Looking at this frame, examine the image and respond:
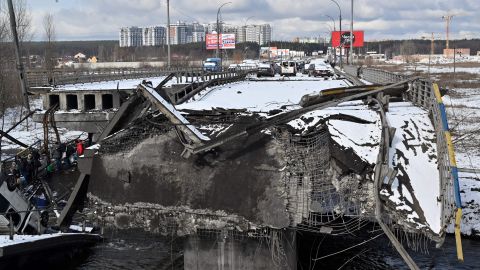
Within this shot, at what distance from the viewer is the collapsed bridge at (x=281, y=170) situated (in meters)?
10.7

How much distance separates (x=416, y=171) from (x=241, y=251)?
4124 mm

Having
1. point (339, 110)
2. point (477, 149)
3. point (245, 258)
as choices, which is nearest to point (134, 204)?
point (245, 258)

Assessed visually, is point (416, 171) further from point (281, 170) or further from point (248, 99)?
point (248, 99)

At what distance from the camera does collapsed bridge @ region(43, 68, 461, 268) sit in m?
10.7

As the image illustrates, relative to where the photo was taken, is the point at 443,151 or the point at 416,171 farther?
the point at 416,171

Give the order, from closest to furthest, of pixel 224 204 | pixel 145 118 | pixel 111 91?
pixel 224 204 < pixel 145 118 < pixel 111 91

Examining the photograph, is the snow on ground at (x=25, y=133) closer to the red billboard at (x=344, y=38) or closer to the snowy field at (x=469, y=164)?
the snowy field at (x=469, y=164)

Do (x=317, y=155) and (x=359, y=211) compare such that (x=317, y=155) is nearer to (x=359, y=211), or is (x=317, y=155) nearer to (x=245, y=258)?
(x=359, y=211)

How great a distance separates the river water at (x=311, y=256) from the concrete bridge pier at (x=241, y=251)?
11.2 ft

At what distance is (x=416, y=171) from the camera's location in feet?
36.3

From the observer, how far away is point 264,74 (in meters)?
61.9

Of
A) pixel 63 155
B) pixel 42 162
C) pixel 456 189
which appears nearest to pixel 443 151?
pixel 456 189

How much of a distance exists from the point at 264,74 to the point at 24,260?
47.8 metres

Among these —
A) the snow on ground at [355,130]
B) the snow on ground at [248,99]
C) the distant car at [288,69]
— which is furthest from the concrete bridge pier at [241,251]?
the distant car at [288,69]
